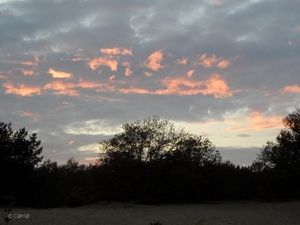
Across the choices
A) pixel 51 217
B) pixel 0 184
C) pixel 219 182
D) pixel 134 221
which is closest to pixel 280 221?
pixel 134 221

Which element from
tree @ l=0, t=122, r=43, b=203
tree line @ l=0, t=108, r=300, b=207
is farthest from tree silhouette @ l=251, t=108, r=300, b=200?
tree @ l=0, t=122, r=43, b=203

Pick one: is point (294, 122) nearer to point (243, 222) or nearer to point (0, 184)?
point (243, 222)

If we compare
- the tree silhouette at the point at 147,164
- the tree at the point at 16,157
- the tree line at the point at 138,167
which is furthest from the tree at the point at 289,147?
the tree at the point at 16,157

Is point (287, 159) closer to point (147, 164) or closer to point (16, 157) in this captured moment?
point (147, 164)

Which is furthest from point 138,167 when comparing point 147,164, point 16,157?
point 16,157

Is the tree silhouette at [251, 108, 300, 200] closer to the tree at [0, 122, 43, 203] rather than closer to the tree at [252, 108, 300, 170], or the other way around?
the tree at [252, 108, 300, 170]

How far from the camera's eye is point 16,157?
35844 mm

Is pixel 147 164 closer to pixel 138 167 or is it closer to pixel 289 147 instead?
pixel 138 167

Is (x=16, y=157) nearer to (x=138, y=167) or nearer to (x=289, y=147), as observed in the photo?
(x=138, y=167)

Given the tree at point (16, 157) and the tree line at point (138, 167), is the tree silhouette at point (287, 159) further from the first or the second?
the tree at point (16, 157)

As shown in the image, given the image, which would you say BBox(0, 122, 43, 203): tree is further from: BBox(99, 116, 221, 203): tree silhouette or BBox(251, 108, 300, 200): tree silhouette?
BBox(251, 108, 300, 200): tree silhouette

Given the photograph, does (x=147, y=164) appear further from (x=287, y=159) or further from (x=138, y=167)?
A: (x=287, y=159)

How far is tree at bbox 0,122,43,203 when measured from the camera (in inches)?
1340

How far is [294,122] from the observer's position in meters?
38.2
